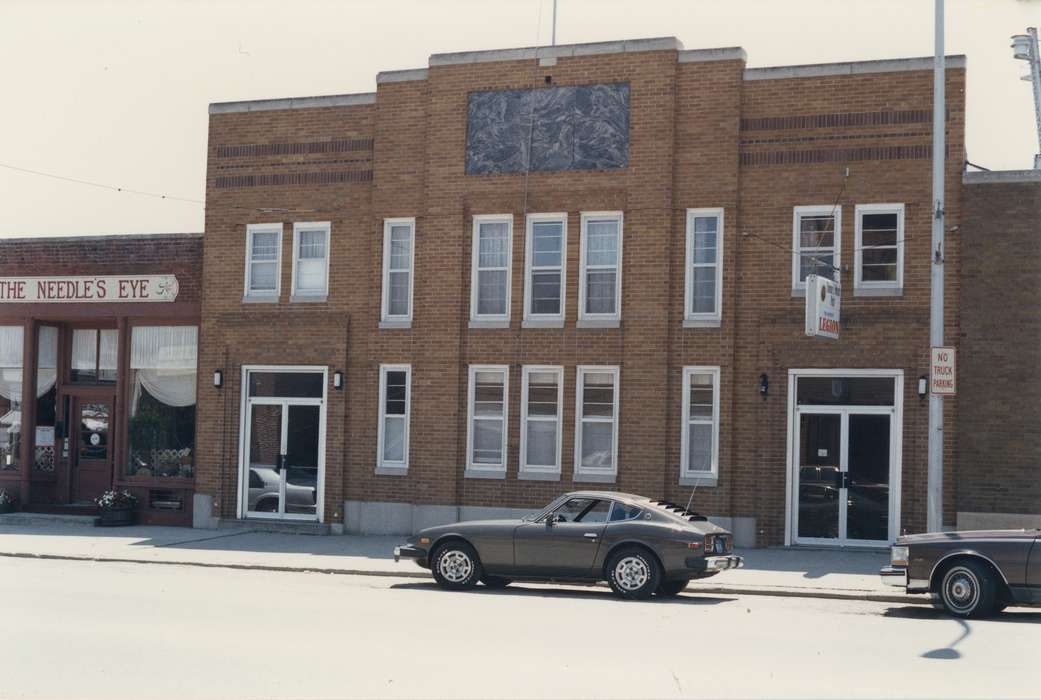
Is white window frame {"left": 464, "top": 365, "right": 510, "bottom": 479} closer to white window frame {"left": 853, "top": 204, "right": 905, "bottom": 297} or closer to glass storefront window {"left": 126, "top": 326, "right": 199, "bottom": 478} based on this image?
Answer: glass storefront window {"left": 126, "top": 326, "right": 199, "bottom": 478}

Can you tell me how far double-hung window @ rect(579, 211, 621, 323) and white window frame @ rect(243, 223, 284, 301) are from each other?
6023 millimetres

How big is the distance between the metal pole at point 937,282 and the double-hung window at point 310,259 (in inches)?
458

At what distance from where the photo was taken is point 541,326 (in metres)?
22.8

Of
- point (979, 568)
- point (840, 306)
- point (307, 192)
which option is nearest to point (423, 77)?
point (307, 192)

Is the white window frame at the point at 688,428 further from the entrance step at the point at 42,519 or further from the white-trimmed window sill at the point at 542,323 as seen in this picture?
the entrance step at the point at 42,519

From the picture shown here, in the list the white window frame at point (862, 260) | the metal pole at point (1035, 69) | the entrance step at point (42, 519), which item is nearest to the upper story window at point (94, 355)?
the entrance step at point (42, 519)

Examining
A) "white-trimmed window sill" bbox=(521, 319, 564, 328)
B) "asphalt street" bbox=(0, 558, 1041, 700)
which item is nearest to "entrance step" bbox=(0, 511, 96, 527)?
"asphalt street" bbox=(0, 558, 1041, 700)

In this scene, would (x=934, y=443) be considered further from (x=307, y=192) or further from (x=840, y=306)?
(x=307, y=192)

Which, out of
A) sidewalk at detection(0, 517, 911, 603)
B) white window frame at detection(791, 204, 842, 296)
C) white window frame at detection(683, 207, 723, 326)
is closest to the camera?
sidewalk at detection(0, 517, 911, 603)

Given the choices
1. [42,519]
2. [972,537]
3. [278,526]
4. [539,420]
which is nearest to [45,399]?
[42,519]

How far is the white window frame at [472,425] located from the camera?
75.4 feet

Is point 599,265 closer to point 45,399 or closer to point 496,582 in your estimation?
point 496,582

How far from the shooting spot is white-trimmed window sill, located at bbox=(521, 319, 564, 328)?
22.8 meters

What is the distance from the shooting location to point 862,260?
69.4 feet
